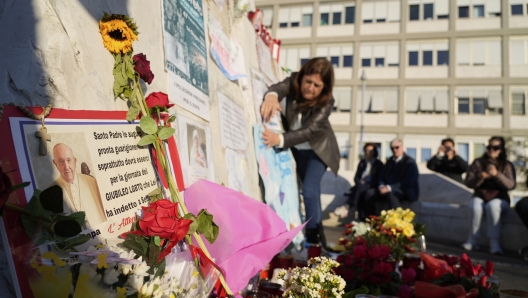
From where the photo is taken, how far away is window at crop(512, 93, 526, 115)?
2338 cm

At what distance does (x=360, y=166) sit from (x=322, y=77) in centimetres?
490

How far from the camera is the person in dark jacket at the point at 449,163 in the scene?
7.39 metres

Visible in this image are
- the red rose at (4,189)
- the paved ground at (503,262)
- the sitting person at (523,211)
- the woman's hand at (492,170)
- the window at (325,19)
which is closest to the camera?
the red rose at (4,189)

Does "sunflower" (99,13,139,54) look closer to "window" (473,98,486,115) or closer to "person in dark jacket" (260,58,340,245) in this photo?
"person in dark jacket" (260,58,340,245)

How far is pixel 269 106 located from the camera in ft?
10.1

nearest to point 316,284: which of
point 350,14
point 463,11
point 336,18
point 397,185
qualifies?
point 397,185

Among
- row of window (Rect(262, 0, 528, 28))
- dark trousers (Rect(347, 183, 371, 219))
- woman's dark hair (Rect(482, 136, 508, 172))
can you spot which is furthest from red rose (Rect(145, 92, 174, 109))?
Answer: row of window (Rect(262, 0, 528, 28))

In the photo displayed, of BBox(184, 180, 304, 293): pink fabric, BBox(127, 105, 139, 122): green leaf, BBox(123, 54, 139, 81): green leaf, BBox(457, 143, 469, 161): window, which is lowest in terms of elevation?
BBox(457, 143, 469, 161): window

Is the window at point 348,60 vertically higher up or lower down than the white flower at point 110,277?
higher up

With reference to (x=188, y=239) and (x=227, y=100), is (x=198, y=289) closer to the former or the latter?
(x=188, y=239)

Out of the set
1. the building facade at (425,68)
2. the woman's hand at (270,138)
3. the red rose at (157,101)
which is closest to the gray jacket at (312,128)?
the woman's hand at (270,138)

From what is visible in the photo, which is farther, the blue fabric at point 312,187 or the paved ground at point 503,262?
the paved ground at point 503,262

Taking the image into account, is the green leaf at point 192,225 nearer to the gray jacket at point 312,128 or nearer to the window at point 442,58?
the gray jacket at point 312,128

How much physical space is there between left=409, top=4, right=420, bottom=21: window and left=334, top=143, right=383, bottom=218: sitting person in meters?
20.8
